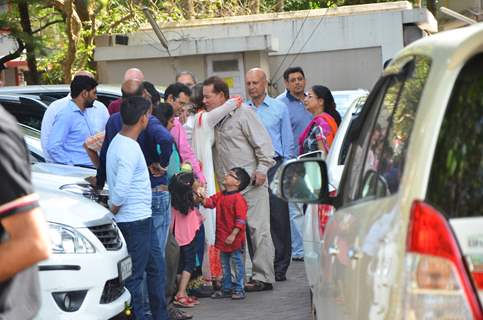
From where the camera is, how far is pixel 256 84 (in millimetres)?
11422

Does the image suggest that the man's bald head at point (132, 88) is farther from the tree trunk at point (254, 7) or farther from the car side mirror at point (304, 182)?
the tree trunk at point (254, 7)

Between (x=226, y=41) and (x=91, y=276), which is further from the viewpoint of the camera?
(x=226, y=41)

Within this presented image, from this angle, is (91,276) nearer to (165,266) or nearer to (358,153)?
(165,266)

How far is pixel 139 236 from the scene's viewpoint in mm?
7930

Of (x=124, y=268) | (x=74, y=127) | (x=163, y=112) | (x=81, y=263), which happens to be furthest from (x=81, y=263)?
(x=74, y=127)

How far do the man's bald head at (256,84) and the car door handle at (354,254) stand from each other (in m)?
7.60

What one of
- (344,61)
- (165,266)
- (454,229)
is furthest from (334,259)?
(344,61)

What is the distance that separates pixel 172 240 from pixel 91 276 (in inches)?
73.6

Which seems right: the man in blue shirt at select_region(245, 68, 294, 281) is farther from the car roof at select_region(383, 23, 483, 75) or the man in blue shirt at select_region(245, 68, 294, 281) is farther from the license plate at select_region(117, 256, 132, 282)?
the car roof at select_region(383, 23, 483, 75)

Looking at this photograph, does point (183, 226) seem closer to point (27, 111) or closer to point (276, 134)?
point (276, 134)

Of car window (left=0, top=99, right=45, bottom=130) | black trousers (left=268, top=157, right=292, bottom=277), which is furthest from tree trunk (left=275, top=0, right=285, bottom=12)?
black trousers (left=268, top=157, right=292, bottom=277)

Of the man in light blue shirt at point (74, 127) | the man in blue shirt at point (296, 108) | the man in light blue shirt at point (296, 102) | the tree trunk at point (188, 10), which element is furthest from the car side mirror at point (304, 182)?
the tree trunk at point (188, 10)

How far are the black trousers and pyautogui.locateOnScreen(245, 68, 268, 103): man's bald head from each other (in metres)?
0.78

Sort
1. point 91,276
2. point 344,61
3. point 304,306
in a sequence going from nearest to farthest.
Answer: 1. point 91,276
2. point 304,306
3. point 344,61
